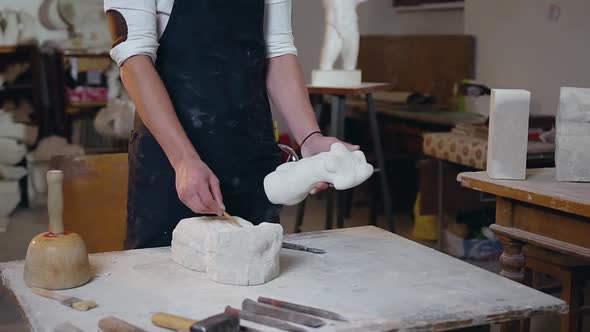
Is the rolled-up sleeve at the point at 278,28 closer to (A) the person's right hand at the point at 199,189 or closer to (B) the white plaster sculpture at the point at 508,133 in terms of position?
(A) the person's right hand at the point at 199,189

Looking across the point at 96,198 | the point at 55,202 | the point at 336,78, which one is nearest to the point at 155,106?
the point at 55,202

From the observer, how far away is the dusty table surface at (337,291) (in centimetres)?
131

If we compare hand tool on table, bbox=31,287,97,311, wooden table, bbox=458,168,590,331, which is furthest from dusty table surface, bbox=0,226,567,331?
wooden table, bbox=458,168,590,331

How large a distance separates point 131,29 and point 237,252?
1.82ft

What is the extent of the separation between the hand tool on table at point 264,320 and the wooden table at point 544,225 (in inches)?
46.4

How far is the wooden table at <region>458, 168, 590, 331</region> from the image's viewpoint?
2207 mm

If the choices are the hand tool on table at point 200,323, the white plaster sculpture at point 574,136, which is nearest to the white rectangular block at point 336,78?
the white plaster sculpture at point 574,136

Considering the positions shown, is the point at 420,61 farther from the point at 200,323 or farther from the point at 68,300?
the point at 200,323

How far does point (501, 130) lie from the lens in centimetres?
246

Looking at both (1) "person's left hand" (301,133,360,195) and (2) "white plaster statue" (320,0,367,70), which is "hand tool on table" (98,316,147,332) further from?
(2) "white plaster statue" (320,0,367,70)

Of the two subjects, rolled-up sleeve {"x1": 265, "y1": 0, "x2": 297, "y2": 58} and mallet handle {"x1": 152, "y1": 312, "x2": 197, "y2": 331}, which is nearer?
mallet handle {"x1": 152, "y1": 312, "x2": 197, "y2": 331}

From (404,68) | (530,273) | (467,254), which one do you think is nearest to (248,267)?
(530,273)

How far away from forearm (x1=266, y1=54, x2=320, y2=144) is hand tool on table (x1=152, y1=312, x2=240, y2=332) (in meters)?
0.75

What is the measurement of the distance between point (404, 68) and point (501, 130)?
149 inches
